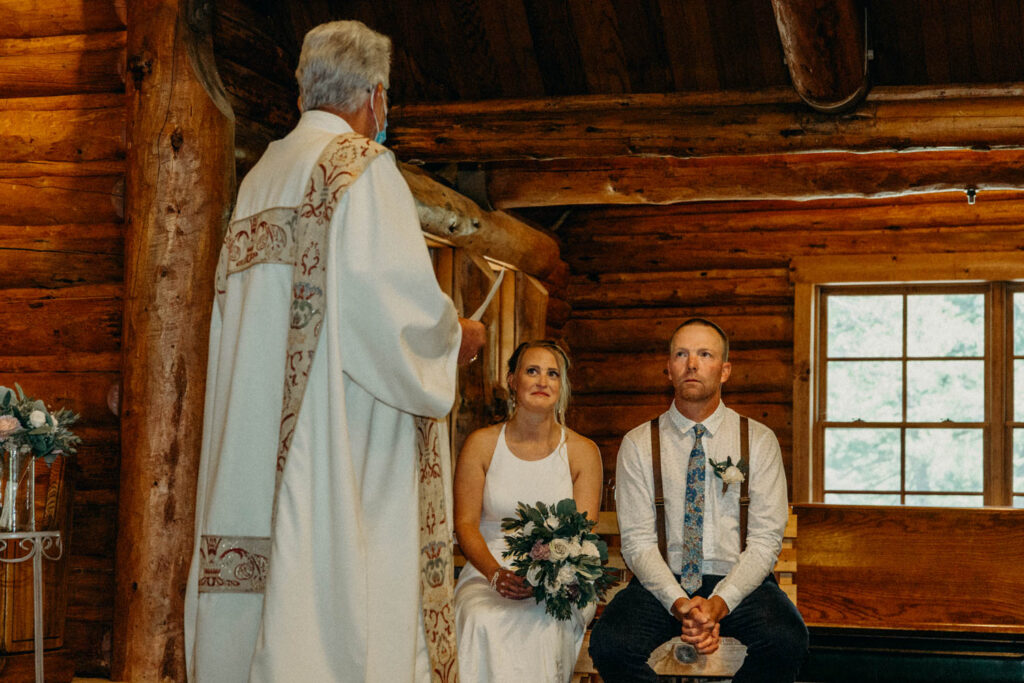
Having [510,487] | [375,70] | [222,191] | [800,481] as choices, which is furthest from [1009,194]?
[375,70]

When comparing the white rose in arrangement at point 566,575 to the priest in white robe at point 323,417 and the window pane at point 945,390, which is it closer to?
the priest in white robe at point 323,417

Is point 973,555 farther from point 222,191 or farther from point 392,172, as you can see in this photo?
point 392,172

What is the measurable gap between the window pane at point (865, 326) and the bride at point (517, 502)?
4096 mm

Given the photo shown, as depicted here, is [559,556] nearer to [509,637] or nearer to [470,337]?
[509,637]

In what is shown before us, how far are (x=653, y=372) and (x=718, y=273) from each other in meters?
0.87

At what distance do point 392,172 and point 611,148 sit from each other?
11.1 feet

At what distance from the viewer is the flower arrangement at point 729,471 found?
164 inches

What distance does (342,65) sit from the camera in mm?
2842

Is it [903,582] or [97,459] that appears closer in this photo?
[97,459]

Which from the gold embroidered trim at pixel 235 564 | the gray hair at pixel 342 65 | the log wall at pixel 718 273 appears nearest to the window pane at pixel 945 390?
the log wall at pixel 718 273

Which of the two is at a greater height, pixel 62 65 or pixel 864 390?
pixel 62 65

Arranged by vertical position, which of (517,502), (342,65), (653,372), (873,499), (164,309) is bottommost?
(873,499)

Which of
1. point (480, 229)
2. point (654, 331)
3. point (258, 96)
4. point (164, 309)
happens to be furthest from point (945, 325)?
point (164, 309)

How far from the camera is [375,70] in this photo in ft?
9.44
